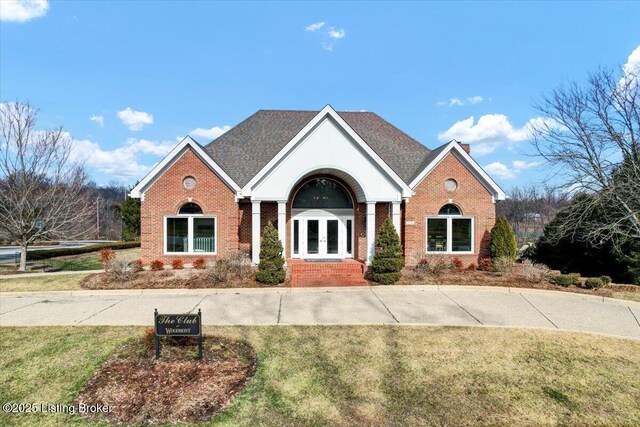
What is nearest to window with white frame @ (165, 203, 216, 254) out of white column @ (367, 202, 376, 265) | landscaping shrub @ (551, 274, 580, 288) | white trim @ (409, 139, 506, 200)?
white column @ (367, 202, 376, 265)

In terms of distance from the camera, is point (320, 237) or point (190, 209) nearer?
point (190, 209)

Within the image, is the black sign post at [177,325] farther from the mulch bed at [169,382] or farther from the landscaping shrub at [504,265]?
the landscaping shrub at [504,265]

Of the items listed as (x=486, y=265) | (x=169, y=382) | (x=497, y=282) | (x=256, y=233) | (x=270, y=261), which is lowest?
(x=169, y=382)

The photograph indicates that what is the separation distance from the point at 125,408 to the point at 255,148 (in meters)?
16.0

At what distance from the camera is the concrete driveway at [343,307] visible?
8602 millimetres

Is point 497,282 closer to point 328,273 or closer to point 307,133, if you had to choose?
point 328,273

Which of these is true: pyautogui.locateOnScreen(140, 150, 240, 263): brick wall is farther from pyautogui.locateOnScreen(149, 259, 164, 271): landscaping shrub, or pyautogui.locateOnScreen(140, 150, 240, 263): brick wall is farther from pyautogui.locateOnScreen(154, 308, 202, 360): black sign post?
pyautogui.locateOnScreen(154, 308, 202, 360): black sign post

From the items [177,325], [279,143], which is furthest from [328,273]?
[279,143]

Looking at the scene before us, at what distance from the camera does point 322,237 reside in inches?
677

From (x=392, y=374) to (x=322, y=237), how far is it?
456 inches

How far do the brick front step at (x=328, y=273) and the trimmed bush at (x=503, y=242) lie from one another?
6942mm

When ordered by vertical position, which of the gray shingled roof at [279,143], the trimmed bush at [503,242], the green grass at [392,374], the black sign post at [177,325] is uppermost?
the gray shingled roof at [279,143]

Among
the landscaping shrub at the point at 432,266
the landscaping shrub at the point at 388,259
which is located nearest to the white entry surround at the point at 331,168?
the landscaping shrub at the point at 388,259

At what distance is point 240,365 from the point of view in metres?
6.04
